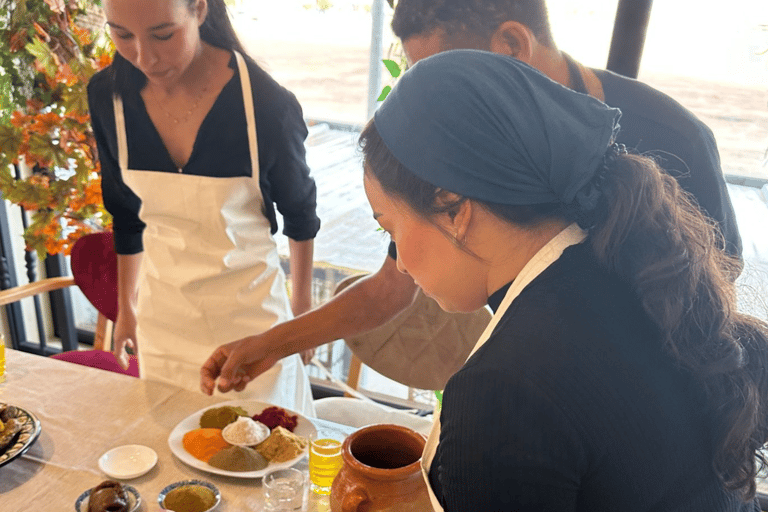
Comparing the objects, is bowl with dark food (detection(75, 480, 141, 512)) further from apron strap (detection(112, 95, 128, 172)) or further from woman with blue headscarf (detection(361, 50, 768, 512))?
apron strap (detection(112, 95, 128, 172))

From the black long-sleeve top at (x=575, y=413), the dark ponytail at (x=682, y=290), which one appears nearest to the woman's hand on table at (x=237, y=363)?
the black long-sleeve top at (x=575, y=413)

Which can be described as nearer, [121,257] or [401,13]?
[401,13]

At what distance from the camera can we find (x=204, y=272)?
1.63m

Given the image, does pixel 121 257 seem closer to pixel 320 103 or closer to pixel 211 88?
pixel 211 88

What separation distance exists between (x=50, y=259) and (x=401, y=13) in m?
2.59

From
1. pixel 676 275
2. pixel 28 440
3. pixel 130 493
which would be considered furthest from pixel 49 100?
pixel 676 275

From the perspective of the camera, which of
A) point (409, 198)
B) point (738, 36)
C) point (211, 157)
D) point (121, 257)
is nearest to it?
point (409, 198)

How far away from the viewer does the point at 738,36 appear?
2111mm

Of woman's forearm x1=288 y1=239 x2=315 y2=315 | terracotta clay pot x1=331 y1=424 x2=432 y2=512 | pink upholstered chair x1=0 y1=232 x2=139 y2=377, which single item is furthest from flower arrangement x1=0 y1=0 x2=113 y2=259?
terracotta clay pot x1=331 y1=424 x2=432 y2=512

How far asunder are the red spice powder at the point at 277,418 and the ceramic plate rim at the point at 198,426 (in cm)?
1

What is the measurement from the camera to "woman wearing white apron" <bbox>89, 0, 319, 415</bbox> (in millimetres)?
1595

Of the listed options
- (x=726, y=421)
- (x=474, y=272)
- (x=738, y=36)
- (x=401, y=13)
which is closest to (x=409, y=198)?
(x=474, y=272)

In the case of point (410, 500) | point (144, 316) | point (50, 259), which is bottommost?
point (50, 259)

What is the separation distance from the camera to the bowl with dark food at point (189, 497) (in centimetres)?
108
